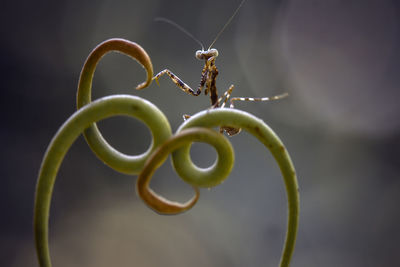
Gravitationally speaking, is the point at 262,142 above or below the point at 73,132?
above

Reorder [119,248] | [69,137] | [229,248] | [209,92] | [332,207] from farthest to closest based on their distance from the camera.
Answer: [332,207] → [229,248] → [119,248] → [209,92] → [69,137]

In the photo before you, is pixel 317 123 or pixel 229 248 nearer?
pixel 229 248

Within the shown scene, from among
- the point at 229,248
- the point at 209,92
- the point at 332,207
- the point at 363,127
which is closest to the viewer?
the point at 209,92

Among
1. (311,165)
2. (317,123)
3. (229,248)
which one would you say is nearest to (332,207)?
(311,165)

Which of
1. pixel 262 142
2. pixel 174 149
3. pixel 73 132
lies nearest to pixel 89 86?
pixel 73 132

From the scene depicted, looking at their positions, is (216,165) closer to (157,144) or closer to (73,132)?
(157,144)

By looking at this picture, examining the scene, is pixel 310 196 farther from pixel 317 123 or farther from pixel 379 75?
pixel 379 75

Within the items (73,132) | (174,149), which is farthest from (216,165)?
(73,132)

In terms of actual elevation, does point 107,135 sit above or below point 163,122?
below
